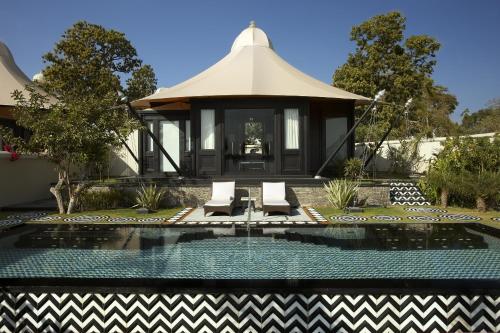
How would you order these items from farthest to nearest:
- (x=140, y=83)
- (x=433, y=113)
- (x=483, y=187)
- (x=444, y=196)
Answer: (x=433, y=113) → (x=140, y=83) → (x=444, y=196) → (x=483, y=187)

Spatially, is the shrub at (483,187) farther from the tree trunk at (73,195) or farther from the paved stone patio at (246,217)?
the tree trunk at (73,195)

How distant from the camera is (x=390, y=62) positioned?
98.1 ft

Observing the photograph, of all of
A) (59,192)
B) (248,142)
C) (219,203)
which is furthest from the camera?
Answer: (248,142)

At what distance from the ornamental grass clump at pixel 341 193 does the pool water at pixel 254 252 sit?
2.31m

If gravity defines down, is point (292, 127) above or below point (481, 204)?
above

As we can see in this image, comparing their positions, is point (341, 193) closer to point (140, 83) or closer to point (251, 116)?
point (251, 116)

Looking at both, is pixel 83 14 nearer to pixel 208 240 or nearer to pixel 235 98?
pixel 235 98

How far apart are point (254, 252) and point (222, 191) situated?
5163mm

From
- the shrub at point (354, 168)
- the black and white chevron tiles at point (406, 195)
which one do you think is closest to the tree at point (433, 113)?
the shrub at point (354, 168)

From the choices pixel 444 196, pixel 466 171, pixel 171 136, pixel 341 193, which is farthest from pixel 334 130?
pixel 171 136

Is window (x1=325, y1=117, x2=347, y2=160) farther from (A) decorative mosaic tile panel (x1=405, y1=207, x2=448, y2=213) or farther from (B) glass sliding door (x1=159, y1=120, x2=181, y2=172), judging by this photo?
(B) glass sliding door (x1=159, y1=120, x2=181, y2=172)

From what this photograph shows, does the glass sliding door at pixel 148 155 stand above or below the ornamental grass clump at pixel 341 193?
above

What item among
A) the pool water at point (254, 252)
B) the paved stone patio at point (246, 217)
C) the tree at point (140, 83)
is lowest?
the pool water at point (254, 252)

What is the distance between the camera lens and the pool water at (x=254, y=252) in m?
5.68
